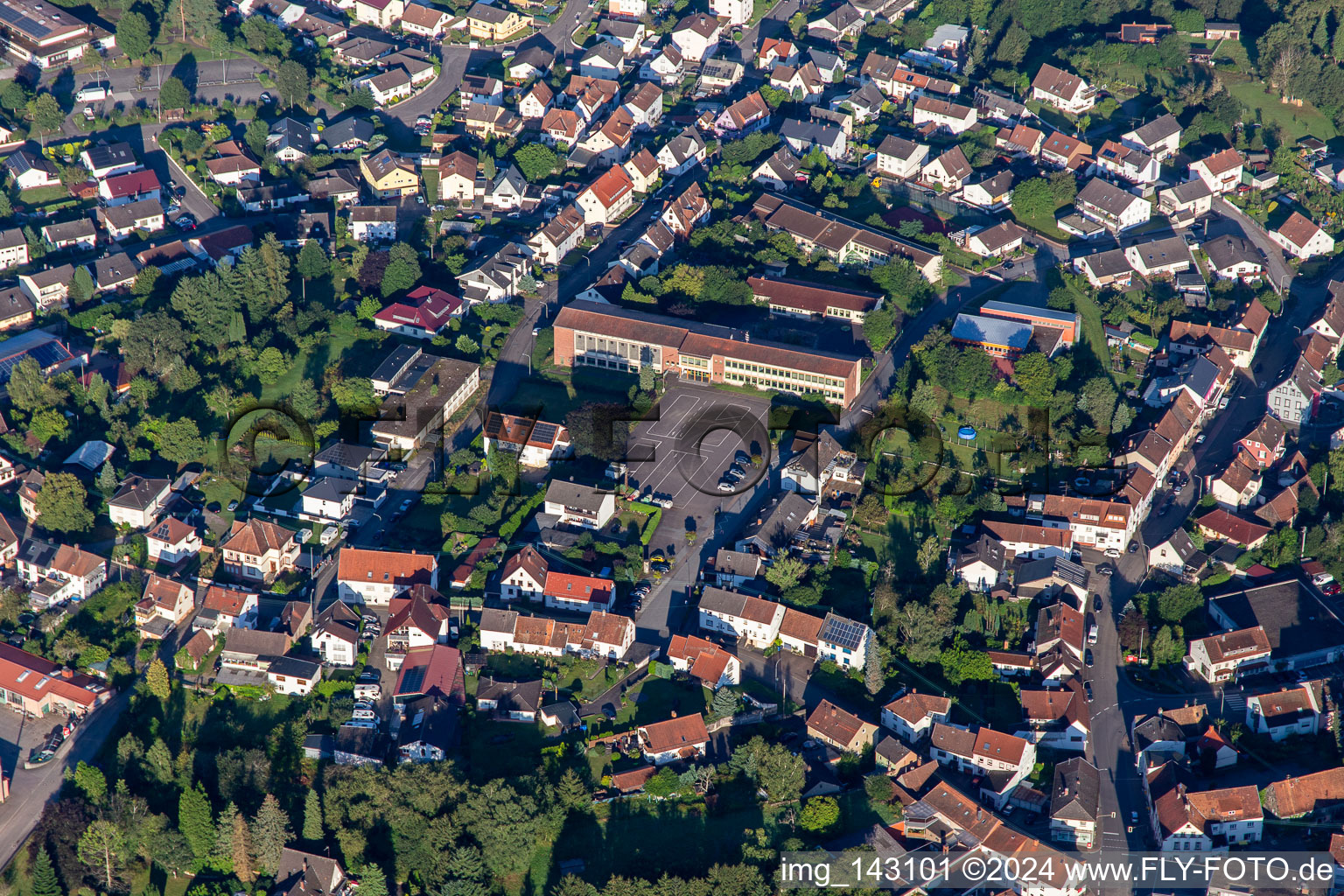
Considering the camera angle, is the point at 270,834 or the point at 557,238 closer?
the point at 270,834

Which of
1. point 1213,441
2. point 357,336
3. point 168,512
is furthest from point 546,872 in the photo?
point 1213,441

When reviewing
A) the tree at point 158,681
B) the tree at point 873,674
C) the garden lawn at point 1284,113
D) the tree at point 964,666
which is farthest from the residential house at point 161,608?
the garden lawn at point 1284,113

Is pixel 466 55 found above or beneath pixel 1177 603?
above

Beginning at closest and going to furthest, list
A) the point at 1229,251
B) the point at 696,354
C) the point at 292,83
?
1. the point at 696,354
2. the point at 1229,251
3. the point at 292,83

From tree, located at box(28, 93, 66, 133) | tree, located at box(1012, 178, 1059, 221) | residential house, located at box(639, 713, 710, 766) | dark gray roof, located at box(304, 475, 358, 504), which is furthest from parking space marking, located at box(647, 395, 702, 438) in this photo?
tree, located at box(28, 93, 66, 133)

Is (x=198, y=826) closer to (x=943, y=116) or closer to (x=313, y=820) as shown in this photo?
(x=313, y=820)

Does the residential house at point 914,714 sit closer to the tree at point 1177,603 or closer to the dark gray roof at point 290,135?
the tree at point 1177,603

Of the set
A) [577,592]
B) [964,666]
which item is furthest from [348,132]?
[964,666]
